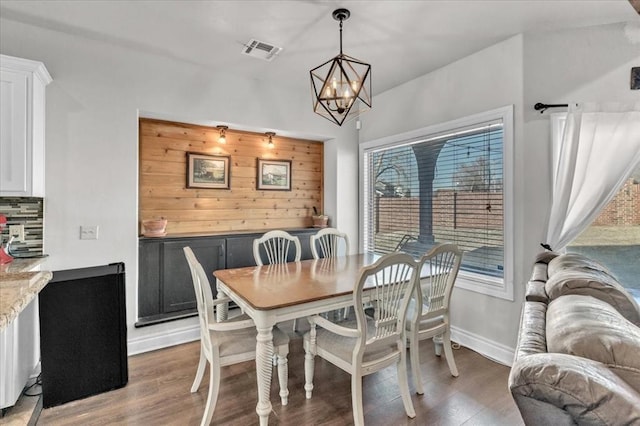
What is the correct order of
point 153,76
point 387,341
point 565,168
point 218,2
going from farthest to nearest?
1. point 153,76
2. point 565,168
3. point 218,2
4. point 387,341

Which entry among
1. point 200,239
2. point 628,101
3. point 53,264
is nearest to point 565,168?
point 628,101

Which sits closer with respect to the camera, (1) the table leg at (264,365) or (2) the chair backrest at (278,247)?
(1) the table leg at (264,365)

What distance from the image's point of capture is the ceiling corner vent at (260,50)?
2.82 m

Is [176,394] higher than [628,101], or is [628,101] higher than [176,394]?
[628,101]

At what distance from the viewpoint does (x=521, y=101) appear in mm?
2662

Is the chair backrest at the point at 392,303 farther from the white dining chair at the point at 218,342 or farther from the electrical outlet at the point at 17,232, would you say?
the electrical outlet at the point at 17,232

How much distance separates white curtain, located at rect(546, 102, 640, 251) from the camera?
2.31 metres

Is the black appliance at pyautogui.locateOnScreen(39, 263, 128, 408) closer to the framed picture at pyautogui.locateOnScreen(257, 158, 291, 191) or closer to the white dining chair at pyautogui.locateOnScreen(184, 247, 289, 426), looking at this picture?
the white dining chair at pyautogui.locateOnScreen(184, 247, 289, 426)

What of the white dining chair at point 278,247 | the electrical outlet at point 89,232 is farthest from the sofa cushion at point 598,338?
the electrical outlet at point 89,232

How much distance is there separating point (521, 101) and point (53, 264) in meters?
4.08

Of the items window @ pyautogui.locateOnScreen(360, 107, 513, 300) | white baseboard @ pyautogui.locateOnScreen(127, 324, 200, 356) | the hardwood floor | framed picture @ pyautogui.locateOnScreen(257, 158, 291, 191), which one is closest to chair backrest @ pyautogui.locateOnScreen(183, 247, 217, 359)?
the hardwood floor

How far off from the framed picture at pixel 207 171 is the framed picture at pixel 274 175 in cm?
44

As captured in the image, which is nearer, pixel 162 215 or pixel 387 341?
pixel 387 341

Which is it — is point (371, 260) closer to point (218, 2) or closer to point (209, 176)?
point (209, 176)
